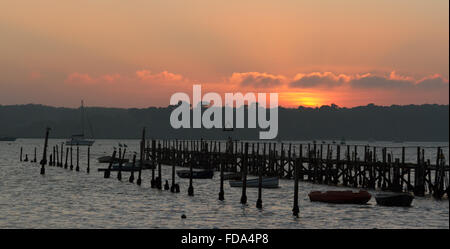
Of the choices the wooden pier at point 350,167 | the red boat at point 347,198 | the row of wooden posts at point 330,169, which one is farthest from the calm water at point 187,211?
the wooden pier at point 350,167

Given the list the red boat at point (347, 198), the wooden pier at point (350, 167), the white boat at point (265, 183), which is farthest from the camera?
the white boat at point (265, 183)

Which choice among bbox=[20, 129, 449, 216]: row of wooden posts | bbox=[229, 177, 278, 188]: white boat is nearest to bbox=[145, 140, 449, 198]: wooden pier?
bbox=[20, 129, 449, 216]: row of wooden posts

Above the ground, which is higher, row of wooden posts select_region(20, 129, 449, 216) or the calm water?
row of wooden posts select_region(20, 129, 449, 216)

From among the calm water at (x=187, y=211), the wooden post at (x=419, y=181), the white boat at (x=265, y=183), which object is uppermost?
the wooden post at (x=419, y=181)

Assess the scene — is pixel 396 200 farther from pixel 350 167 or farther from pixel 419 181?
pixel 350 167

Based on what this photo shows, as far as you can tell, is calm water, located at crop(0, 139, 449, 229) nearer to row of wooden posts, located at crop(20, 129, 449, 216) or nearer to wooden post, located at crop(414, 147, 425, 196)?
wooden post, located at crop(414, 147, 425, 196)

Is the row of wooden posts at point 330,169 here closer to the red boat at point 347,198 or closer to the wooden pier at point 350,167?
the wooden pier at point 350,167

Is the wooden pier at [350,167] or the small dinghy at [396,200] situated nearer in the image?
the small dinghy at [396,200]

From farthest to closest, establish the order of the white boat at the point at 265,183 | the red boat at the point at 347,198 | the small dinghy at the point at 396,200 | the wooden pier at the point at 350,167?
1. the white boat at the point at 265,183
2. the wooden pier at the point at 350,167
3. the red boat at the point at 347,198
4. the small dinghy at the point at 396,200

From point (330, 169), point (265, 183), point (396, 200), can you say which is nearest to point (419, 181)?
point (396, 200)

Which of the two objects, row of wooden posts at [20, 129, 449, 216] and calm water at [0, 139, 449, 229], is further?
row of wooden posts at [20, 129, 449, 216]

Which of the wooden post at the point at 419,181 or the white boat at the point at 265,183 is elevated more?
the wooden post at the point at 419,181
